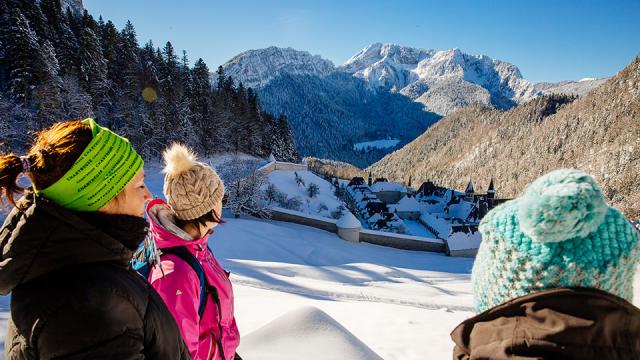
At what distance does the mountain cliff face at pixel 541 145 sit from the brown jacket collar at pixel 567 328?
265 feet

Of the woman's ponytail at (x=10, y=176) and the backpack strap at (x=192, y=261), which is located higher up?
the woman's ponytail at (x=10, y=176)

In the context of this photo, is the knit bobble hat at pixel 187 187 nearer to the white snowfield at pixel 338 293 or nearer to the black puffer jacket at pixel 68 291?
the black puffer jacket at pixel 68 291

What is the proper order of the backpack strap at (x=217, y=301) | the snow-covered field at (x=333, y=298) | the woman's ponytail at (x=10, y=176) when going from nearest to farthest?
the woman's ponytail at (x=10, y=176) < the backpack strap at (x=217, y=301) < the snow-covered field at (x=333, y=298)

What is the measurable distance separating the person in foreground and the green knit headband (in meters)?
1.75

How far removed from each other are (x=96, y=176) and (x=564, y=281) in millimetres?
2020

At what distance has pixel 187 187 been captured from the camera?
2.46 meters

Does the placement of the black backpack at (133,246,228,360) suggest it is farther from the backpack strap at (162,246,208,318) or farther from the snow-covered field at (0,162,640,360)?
the snow-covered field at (0,162,640,360)

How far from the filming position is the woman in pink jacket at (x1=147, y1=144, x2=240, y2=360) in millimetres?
2049

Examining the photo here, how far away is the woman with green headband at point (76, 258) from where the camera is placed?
3.86 feet

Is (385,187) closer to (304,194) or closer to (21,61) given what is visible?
(304,194)

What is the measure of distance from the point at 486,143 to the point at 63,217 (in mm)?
154386

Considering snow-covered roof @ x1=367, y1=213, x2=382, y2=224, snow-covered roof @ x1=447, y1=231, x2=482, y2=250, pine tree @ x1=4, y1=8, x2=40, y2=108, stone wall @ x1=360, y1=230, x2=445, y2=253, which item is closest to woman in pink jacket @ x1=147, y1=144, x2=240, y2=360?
stone wall @ x1=360, y1=230, x2=445, y2=253

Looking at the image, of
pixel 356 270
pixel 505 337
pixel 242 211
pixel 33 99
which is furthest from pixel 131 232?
pixel 33 99

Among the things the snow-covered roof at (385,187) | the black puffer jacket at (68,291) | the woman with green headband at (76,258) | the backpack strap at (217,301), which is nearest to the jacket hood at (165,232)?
the backpack strap at (217,301)
